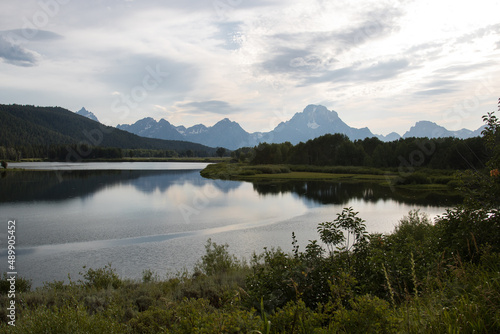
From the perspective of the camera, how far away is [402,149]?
2970 inches

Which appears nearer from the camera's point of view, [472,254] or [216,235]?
[472,254]

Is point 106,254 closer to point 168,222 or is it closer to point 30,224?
point 168,222

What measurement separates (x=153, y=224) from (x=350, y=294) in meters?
20.7

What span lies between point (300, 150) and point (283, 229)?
82.1m

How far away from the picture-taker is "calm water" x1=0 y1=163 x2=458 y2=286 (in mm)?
15172

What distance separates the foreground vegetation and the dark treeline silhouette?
51.7 meters

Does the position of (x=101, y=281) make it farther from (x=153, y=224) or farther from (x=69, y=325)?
(x=153, y=224)

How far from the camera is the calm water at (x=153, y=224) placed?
49.8 feet

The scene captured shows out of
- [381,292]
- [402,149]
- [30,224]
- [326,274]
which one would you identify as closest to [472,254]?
[381,292]
